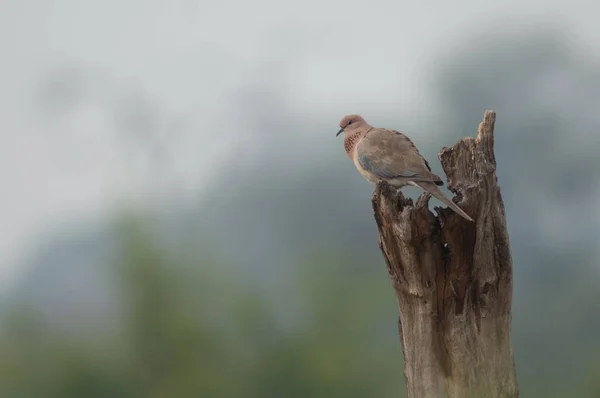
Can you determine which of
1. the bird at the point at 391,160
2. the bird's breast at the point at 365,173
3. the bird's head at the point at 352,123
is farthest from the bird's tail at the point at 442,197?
the bird's head at the point at 352,123

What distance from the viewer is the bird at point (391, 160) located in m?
4.16

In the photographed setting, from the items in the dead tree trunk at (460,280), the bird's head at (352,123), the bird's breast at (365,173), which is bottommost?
the dead tree trunk at (460,280)

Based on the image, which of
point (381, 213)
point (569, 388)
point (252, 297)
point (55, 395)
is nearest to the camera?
point (381, 213)

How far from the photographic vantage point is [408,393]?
13.6 ft

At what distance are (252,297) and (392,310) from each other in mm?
1700

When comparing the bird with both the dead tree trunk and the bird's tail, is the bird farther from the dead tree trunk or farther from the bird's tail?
the dead tree trunk

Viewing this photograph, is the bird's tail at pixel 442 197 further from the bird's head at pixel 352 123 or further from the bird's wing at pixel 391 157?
the bird's head at pixel 352 123

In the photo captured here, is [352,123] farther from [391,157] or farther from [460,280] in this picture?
[460,280]

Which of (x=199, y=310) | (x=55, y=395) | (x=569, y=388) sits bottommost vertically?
(x=569, y=388)

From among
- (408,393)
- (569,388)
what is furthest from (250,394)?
(408,393)

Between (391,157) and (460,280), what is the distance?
764mm

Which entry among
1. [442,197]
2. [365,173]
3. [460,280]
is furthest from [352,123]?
[460,280]

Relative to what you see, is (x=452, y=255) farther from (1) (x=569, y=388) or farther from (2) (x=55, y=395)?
(1) (x=569, y=388)

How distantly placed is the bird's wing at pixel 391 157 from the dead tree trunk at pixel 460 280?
0.66 feet
